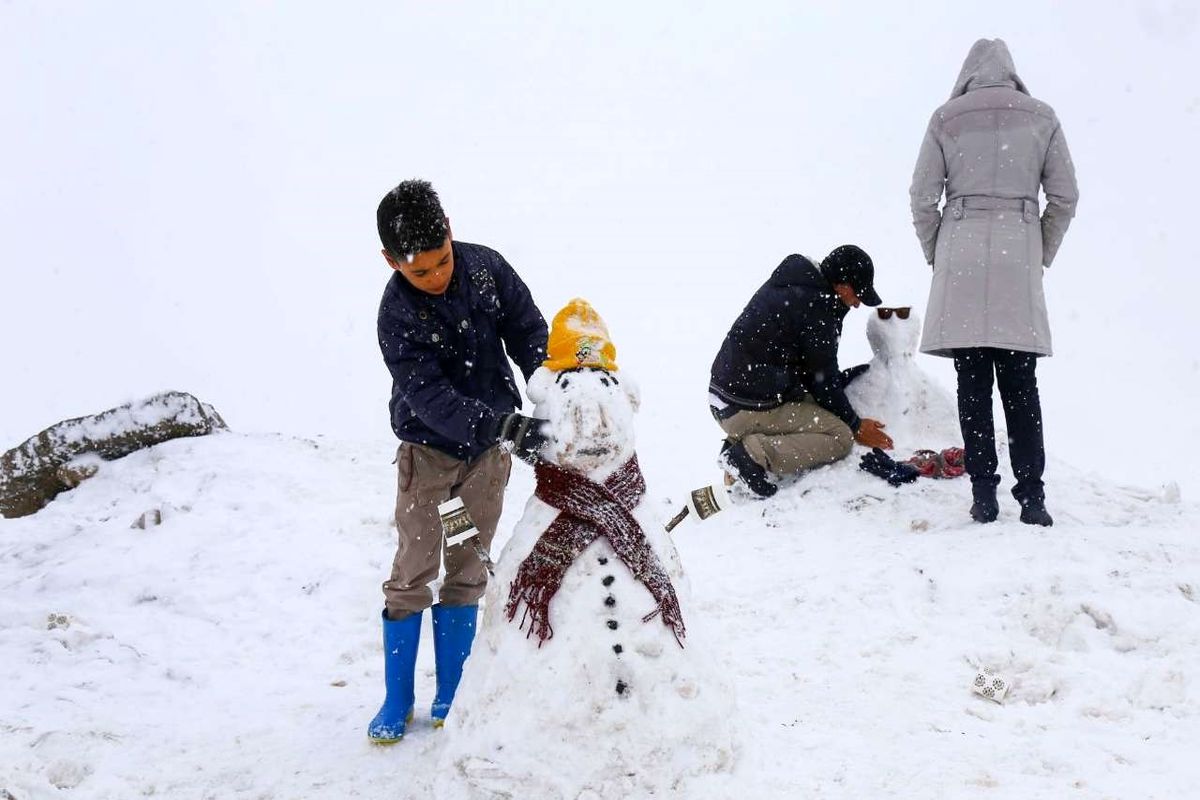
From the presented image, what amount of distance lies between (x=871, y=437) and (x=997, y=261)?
1.62m

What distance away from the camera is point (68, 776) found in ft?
9.63

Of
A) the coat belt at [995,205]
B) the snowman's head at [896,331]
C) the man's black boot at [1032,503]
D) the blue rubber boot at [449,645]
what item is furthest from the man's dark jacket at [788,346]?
the blue rubber boot at [449,645]

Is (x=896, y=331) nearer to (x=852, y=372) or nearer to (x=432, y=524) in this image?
(x=852, y=372)

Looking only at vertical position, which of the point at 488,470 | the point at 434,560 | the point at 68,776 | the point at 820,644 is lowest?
the point at 820,644

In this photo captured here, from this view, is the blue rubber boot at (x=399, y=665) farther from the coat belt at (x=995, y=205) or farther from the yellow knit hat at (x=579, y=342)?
the coat belt at (x=995, y=205)

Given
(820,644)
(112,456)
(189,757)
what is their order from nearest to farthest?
(189,757)
(820,644)
(112,456)

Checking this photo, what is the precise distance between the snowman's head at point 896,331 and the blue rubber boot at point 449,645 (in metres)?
3.88

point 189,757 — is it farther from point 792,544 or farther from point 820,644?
point 792,544

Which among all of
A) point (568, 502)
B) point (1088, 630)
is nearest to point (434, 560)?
point (568, 502)

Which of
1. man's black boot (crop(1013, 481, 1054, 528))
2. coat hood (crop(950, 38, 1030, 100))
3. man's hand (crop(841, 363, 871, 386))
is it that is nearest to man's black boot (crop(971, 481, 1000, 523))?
man's black boot (crop(1013, 481, 1054, 528))

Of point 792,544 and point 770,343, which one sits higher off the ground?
point 770,343

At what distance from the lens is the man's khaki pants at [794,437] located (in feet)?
19.3

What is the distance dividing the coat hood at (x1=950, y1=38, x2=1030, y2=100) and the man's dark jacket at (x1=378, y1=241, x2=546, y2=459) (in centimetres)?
304

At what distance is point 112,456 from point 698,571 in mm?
4199
